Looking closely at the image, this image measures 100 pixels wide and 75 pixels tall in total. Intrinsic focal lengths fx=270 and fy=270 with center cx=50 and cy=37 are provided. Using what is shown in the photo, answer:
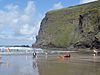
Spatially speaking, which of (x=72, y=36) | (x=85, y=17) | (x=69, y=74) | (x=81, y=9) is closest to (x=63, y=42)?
(x=72, y=36)

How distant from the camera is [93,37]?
13012 centimetres

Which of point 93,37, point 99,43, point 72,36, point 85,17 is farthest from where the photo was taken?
point 72,36

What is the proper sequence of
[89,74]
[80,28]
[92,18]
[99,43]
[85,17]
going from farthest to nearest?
[80,28] < [85,17] < [92,18] < [99,43] < [89,74]

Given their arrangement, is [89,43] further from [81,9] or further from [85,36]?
[81,9]

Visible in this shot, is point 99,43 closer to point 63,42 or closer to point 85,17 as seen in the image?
point 85,17

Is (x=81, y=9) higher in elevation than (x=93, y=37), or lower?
higher

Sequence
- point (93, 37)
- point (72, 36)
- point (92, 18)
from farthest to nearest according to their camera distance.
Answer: point (72, 36)
point (92, 18)
point (93, 37)

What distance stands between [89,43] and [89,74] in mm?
102373

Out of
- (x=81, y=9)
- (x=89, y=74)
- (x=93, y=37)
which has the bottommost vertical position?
(x=89, y=74)

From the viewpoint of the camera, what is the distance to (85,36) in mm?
141125

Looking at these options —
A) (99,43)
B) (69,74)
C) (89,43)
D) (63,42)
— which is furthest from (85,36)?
(69,74)

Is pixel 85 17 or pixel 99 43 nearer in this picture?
pixel 99 43

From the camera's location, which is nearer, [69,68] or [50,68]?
[50,68]

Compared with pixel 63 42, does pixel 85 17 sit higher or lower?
higher
